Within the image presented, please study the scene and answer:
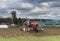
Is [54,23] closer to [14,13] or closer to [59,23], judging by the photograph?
[59,23]

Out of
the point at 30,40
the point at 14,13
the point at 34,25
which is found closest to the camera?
the point at 30,40

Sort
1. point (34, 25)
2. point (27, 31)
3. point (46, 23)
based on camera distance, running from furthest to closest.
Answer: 1. point (46, 23)
2. point (34, 25)
3. point (27, 31)

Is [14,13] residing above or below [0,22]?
above

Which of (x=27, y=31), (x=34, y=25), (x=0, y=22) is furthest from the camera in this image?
(x=0, y=22)

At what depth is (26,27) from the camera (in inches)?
661

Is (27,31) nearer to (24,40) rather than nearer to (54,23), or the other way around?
(24,40)

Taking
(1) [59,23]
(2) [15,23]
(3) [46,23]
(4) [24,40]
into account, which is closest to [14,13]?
(2) [15,23]

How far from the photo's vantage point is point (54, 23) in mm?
24531

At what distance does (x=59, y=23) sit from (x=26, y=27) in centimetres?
970

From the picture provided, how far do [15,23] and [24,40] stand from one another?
1354 cm

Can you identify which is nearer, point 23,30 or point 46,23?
point 23,30

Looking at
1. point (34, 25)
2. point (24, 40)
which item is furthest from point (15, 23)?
point (24, 40)

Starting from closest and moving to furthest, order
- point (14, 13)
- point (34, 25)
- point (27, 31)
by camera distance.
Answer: point (27, 31) → point (34, 25) → point (14, 13)

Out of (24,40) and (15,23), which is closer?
(24,40)
